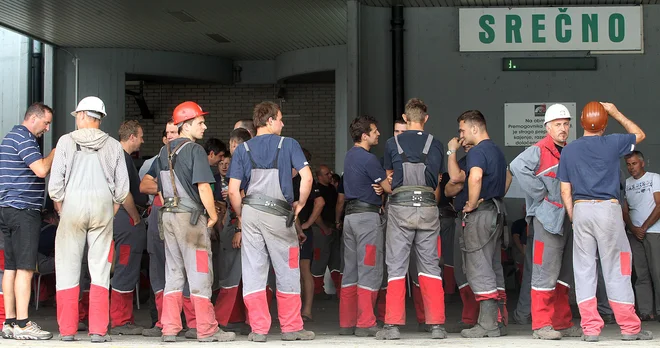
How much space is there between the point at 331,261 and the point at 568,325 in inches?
163

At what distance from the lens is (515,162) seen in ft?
25.2

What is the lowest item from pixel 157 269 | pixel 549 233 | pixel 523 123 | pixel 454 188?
pixel 157 269

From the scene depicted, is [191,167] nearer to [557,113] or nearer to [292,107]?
[557,113]

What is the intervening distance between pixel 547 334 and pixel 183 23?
8648 millimetres

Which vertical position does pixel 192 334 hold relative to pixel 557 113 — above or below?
below

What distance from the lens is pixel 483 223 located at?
773 centimetres

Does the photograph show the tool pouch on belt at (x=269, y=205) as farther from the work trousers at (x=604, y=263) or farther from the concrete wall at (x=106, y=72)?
the concrete wall at (x=106, y=72)

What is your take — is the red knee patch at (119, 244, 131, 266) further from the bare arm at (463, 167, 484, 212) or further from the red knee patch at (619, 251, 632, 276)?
the red knee patch at (619, 251, 632, 276)

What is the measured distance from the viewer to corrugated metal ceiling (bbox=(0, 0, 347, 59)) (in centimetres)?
1269

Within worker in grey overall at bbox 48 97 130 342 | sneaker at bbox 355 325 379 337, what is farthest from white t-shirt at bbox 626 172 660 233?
worker in grey overall at bbox 48 97 130 342

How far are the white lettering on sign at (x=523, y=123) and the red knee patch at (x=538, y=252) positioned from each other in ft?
12.9

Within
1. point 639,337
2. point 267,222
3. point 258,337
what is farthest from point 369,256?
point 639,337

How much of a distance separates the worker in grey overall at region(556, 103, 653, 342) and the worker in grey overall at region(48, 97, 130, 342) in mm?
3686

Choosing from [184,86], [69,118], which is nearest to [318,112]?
[184,86]
